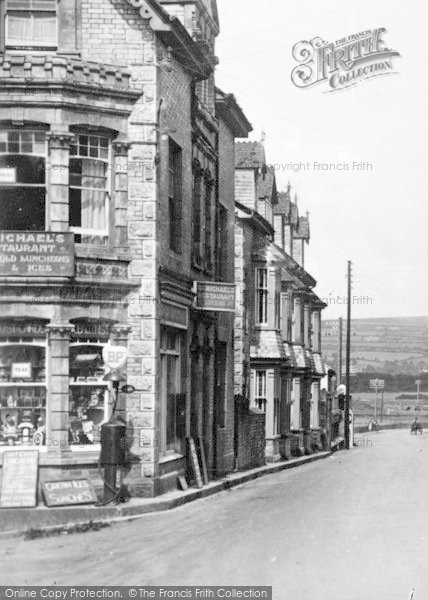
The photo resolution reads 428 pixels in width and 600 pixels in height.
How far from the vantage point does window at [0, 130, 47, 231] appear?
18.9 meters

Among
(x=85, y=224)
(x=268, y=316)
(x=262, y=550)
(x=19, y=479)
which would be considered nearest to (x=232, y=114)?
(x=85, y=224)

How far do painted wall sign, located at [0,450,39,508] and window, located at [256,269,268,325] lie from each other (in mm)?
22211

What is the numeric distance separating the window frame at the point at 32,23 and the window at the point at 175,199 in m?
3.71

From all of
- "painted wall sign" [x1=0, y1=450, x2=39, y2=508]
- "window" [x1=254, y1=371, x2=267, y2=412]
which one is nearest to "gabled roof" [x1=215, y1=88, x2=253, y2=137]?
"window" [x1=254, y1=371, x2=267, y2=412]

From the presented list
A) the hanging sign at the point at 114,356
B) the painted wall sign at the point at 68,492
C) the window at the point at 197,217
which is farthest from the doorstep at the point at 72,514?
the window at the point at 197,217

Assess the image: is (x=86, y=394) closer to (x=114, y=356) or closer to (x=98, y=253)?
(x=114, y=356)

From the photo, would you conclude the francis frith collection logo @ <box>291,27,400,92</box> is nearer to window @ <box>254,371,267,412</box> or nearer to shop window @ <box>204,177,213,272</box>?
shop window @ <box>204,177,213,272</box>

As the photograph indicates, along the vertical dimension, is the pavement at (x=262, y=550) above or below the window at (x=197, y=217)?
below

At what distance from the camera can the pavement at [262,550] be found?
1162cm

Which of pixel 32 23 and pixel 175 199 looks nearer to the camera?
pixel 32 23

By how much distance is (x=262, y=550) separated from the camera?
536 inches

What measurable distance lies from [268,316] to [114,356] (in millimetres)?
21900

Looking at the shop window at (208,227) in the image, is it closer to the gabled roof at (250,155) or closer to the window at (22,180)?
the window at (22,180)

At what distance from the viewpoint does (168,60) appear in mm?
20266
